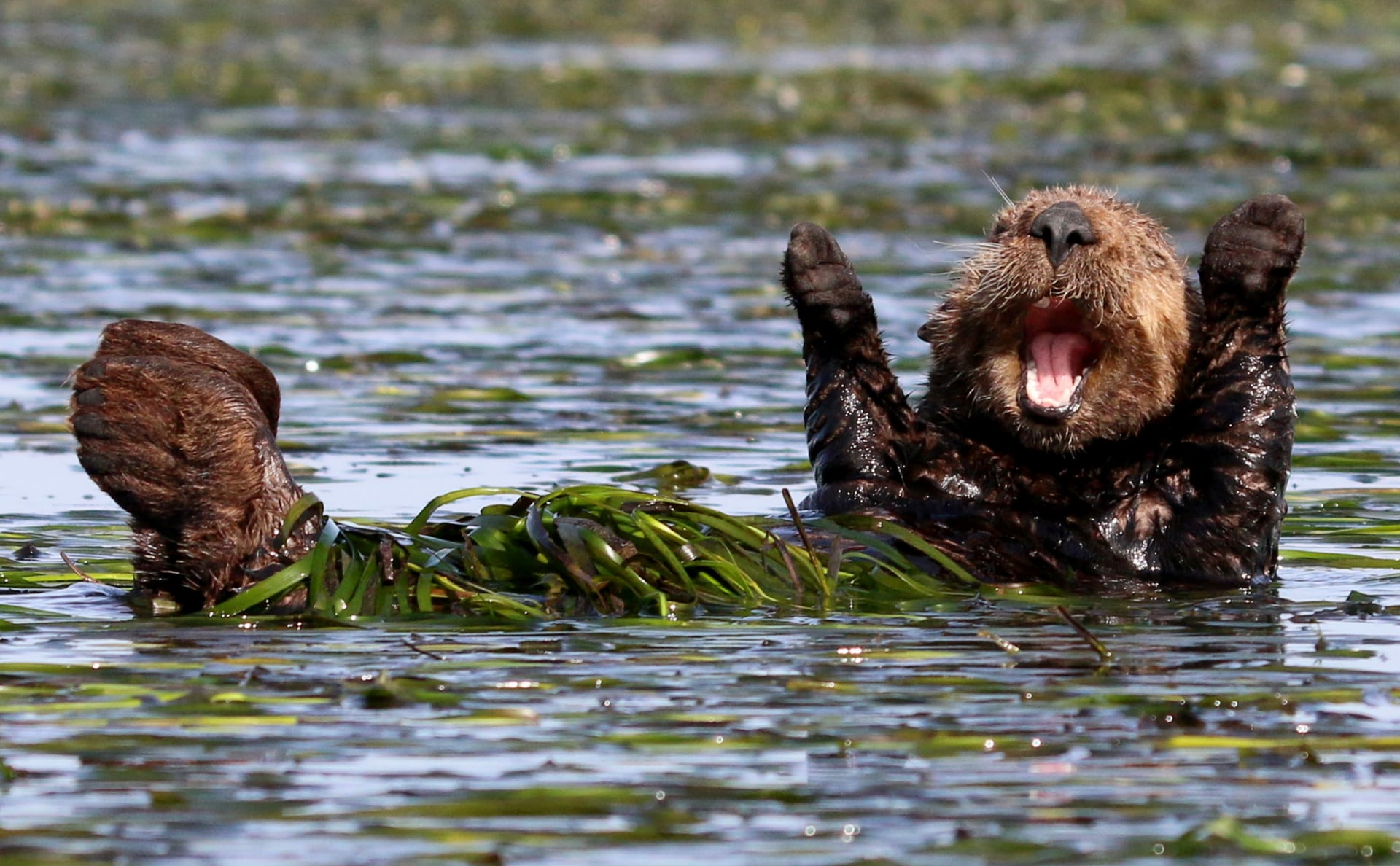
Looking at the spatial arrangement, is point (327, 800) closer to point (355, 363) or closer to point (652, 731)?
point (652, 731)

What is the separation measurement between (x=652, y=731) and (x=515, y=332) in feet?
20.5

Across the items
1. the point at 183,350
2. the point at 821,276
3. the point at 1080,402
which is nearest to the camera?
the point at 183,350

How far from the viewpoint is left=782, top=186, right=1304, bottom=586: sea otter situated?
566 cm

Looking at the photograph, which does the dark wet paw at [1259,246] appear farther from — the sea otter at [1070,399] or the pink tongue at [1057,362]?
the pink tongue at [1057,362]

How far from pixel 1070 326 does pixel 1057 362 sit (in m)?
0.09

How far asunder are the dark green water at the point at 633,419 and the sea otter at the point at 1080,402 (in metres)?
0.32

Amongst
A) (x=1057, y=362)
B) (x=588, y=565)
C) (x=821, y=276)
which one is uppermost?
(x=821, y=276)

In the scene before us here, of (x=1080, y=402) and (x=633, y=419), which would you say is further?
(x=633, y=419)

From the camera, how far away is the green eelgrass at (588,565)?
16.5 feet

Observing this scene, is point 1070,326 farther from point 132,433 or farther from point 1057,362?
point 132,433

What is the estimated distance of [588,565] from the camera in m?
5.11

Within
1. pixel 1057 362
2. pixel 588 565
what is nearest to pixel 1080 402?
pixel 1057 362

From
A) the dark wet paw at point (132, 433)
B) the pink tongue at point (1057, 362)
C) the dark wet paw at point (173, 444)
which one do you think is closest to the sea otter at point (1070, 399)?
the pink tongue at point (1057, 362)

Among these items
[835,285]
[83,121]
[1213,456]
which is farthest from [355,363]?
[83,121]
